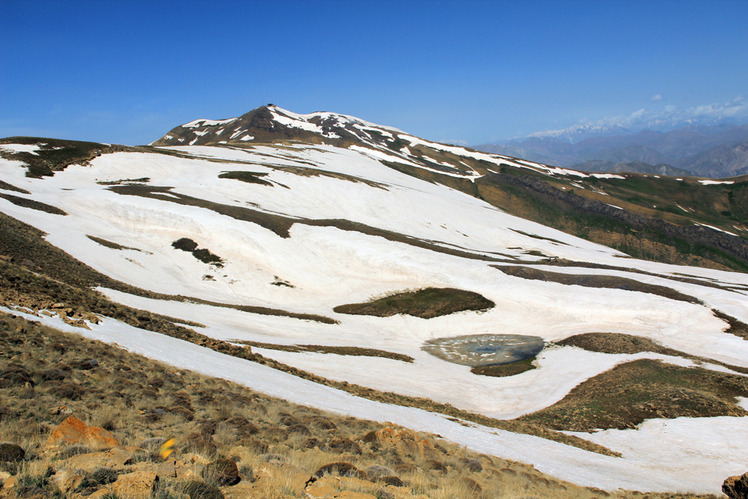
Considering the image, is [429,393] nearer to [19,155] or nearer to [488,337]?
[488,337]

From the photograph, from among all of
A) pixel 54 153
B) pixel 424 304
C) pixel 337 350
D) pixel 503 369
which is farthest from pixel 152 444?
pixel 54 153

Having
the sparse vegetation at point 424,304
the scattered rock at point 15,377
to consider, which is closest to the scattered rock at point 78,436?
the scattered rock at point 15,377

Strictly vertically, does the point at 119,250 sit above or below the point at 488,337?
above

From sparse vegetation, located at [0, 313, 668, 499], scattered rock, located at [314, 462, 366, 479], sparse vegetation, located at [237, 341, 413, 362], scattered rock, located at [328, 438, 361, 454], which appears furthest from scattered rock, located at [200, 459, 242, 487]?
sparse vegetation, located at [237, 341, 413, 362]

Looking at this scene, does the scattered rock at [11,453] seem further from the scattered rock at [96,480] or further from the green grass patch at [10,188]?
the green grass patch at [10,188]

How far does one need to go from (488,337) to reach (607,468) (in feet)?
72.8

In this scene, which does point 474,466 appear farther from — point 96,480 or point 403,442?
point 96,480

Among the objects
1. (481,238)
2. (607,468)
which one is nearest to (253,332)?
(607,468)

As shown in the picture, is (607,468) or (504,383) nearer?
(607,468)

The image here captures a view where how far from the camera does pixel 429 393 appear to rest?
78.5ft

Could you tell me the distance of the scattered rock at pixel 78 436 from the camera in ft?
24.3

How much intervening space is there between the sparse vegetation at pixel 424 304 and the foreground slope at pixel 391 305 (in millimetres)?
215

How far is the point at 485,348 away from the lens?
3472 centimetres

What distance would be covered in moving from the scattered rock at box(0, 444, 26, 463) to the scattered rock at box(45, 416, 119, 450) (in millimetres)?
647
